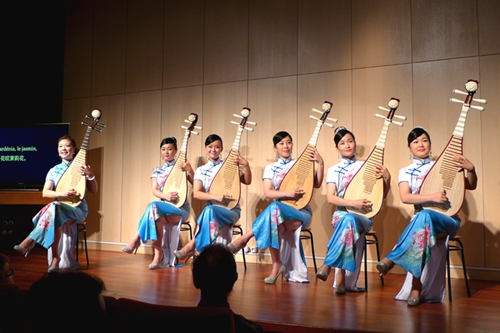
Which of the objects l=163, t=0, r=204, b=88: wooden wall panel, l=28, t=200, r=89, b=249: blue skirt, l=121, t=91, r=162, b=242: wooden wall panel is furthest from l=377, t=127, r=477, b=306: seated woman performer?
l=121, t=91, r=162, b=242: wooden wall panel

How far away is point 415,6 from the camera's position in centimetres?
425

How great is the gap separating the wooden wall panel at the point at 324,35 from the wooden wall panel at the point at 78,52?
107 inches

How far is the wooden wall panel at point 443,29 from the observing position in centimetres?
402

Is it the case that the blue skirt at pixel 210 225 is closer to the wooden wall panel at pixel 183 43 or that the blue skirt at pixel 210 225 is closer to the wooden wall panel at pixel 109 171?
the wooden wall panel at pixel 183 43

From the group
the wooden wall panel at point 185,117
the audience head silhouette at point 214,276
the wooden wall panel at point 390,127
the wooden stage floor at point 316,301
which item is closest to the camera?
the audience head silhouette at point 214,276

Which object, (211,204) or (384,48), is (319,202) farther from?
(384,48)

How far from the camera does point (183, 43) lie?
539 cm

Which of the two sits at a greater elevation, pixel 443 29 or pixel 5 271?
pixel 443 29

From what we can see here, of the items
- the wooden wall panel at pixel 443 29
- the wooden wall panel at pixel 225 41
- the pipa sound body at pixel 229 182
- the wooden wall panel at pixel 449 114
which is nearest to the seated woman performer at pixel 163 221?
the pipa sound body at pixel 229 182

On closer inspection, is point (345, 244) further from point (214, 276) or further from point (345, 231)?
point (214, 276)

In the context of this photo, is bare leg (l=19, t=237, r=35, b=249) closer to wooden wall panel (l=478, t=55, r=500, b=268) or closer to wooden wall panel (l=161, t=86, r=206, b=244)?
wooden wall panel (l=161, t=86, r=206, b=244)

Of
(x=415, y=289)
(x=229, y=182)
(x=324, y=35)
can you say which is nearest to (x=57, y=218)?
(x=229, y=182)

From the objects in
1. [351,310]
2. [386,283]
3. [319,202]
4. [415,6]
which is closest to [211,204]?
[319,202]

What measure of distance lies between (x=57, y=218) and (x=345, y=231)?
2.32 meters
